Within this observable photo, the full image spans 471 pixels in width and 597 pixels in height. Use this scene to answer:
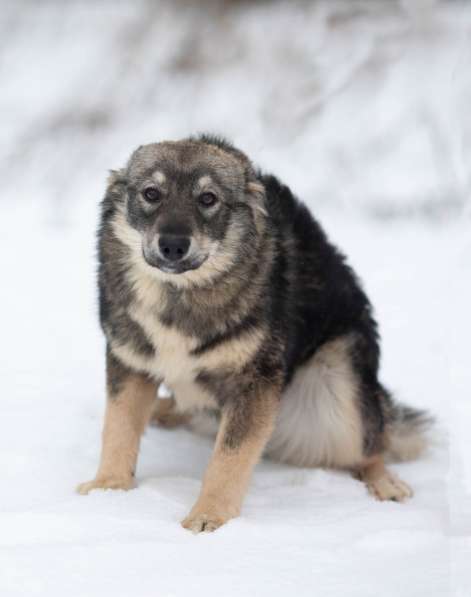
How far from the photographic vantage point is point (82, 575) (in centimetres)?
304

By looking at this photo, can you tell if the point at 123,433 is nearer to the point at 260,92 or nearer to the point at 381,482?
the point at 381,482

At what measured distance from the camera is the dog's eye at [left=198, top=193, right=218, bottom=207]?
402 cm

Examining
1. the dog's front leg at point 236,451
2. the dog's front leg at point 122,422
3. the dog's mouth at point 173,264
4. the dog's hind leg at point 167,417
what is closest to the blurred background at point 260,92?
the dog's hind leg at point 167,417

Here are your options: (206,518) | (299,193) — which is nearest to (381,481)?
(206,518)

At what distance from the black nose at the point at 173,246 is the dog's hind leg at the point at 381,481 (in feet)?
5.18

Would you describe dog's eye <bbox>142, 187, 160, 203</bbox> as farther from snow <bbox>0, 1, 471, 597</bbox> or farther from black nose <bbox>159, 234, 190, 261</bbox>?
snow <bbox>0, 1, 471, 597</bbox>

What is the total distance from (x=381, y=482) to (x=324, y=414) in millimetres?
451

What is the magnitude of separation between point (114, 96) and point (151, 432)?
21.4ft

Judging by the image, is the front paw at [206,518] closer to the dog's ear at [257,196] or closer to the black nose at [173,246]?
the black nose at [173,246]

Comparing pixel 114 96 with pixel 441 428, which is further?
pixel 114 96

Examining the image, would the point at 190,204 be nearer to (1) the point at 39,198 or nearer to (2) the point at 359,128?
(1) the point at 39,198

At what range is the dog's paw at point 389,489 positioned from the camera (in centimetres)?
433

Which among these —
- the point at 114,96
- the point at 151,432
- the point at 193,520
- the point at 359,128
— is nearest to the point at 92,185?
the point at 114,96

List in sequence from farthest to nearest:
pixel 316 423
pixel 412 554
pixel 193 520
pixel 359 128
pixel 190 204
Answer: pixel 359 128, pixel 316 423, pixel 190 204, pixel 193 520, pixel 412 554
